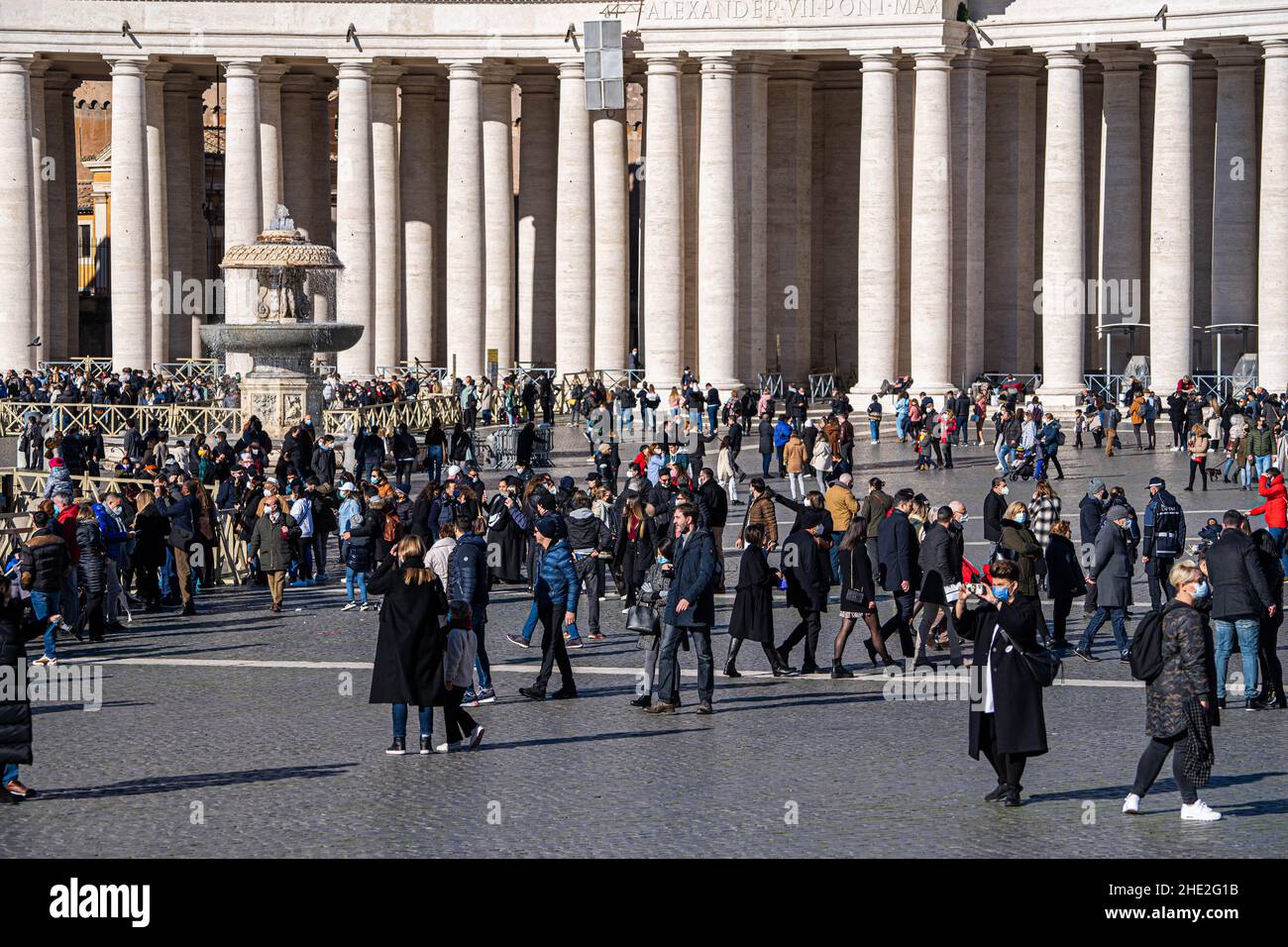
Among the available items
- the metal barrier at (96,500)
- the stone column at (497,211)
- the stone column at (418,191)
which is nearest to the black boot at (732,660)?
the metal barrier at (96,500)

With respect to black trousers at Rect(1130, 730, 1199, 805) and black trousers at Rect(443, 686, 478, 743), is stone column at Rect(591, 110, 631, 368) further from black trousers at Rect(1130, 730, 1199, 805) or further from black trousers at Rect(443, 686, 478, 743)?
black trousers at Rect(1130, 730, 1199, 805)

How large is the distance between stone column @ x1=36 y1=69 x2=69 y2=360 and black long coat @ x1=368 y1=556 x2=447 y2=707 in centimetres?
5379

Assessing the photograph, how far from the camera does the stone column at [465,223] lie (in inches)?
2559

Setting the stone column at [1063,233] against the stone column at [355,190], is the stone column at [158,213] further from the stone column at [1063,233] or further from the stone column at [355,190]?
the stone column at [1063,233]

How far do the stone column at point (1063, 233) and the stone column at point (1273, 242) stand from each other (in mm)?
4632

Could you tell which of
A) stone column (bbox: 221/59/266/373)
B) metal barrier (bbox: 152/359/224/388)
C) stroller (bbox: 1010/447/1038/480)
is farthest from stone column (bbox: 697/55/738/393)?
stroller (bbox: 1010/447/1038/480)

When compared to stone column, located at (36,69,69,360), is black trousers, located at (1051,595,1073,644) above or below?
below

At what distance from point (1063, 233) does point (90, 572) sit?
3870cm

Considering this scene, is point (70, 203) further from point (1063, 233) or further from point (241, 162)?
point (1063, 233)

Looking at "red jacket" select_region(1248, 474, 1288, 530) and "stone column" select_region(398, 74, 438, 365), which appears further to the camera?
"stone column" select_region(398, 74, 438, 365)

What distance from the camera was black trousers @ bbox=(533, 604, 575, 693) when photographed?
2270 centimetres
